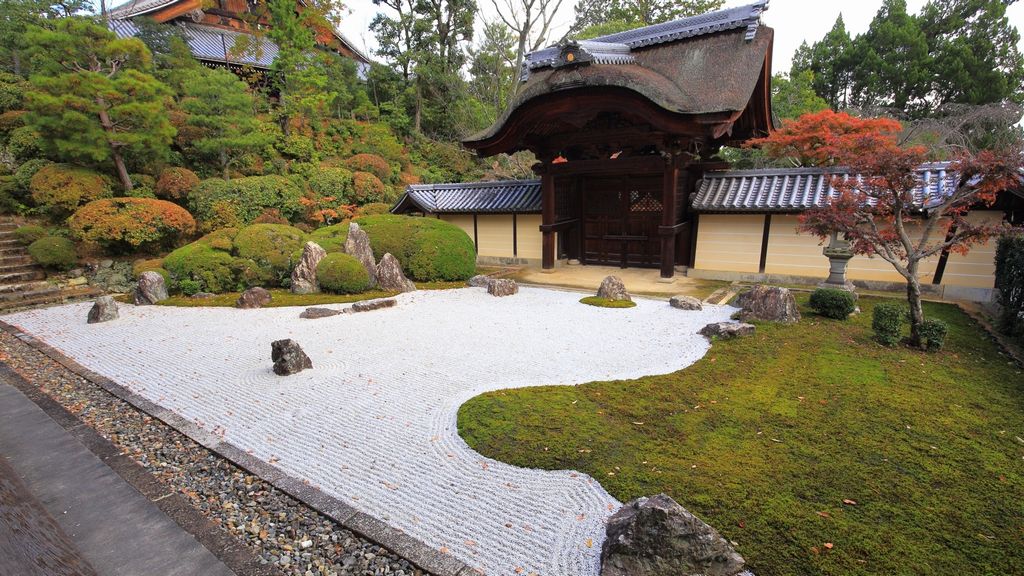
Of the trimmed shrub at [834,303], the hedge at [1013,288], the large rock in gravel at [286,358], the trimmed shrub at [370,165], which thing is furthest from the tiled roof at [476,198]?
the hedge at [1013,288]

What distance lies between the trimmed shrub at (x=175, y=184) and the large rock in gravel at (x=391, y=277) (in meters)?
6.69

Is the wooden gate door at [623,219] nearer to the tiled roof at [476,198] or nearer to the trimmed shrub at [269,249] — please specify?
the tiled roof at [476,198]

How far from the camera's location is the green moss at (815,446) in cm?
281

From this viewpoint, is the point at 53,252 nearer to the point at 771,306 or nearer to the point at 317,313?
the point at 317,313

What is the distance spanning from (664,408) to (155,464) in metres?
4.60

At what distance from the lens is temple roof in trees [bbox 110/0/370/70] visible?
20.9 m

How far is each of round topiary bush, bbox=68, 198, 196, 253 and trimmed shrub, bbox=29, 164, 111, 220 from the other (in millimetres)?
471

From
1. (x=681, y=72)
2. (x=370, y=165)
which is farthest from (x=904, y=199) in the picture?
(x=370, y=165)

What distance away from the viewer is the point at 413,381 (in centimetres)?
561

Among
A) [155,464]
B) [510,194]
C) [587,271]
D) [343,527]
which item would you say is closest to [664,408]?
[343,527]

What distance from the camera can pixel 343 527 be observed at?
10.2ft

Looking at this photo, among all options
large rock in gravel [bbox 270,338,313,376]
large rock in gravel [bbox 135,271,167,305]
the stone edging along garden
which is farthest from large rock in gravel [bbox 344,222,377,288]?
the stone edging along garden

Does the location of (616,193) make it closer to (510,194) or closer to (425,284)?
(510,194)

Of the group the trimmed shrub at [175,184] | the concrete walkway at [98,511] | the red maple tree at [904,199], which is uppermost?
the trimmed shrub at [175,184]
